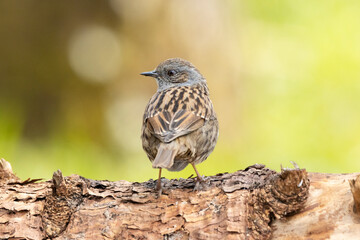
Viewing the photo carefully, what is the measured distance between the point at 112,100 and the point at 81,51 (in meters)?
0.85

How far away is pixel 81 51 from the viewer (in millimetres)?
7496

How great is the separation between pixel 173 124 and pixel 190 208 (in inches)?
33.2

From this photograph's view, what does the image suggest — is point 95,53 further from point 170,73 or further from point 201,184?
point 201,184

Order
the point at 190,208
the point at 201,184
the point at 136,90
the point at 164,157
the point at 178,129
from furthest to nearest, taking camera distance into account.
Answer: the point at 136,90 → the point at 178,129 → the point at 164,157 → the point at 201,184 → the point at 190,208

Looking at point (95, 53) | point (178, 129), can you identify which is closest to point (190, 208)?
point (178, 129)

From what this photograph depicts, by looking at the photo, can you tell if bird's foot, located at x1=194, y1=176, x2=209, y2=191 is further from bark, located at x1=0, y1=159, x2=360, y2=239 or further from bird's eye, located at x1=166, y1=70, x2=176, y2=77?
bird's eye, located at x1=166, y1=70, x2=176, y2=77

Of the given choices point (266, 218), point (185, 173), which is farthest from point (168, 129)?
point (185, 173)

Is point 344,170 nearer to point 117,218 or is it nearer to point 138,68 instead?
point 138,68

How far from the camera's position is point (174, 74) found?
577 centimetres

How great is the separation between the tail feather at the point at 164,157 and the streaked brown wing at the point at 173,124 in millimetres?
75

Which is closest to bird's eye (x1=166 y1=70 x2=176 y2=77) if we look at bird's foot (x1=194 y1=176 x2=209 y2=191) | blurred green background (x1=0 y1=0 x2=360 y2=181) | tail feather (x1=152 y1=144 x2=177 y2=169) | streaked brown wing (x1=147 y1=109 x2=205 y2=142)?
streaked brown wing (x1=147 y1=109 x2=205 y2=142)

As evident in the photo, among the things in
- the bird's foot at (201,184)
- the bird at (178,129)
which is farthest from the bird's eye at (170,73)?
the bird's foot at (201,184)

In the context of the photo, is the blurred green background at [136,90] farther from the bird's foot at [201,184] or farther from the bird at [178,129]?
the bird's foot at [201,184]

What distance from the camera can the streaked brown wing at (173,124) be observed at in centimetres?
429
